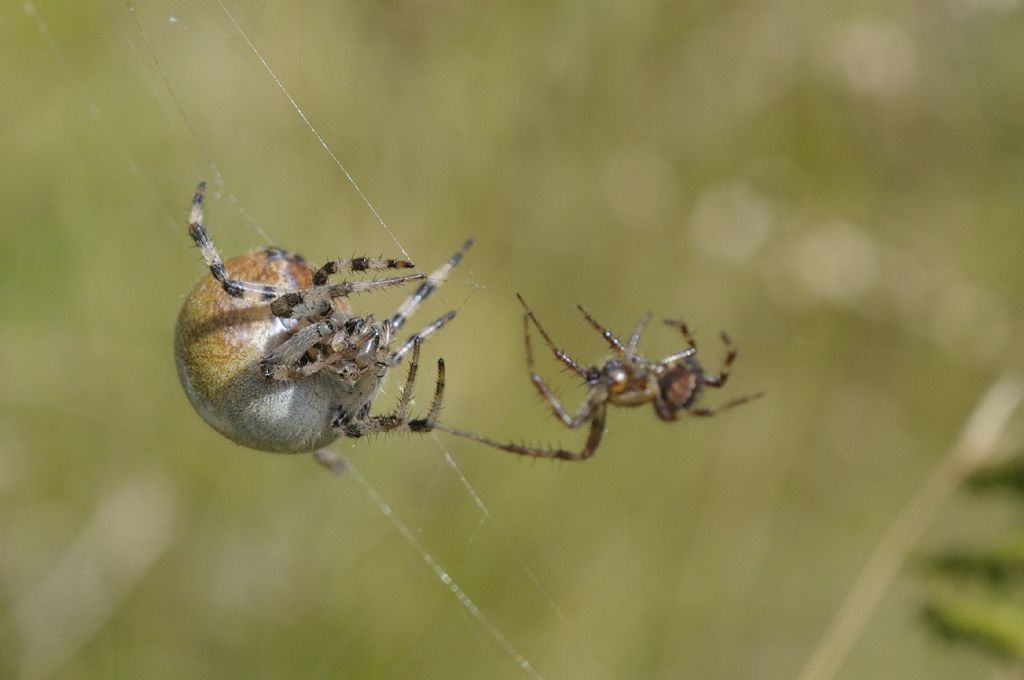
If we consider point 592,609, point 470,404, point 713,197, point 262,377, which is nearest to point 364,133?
point 470,404

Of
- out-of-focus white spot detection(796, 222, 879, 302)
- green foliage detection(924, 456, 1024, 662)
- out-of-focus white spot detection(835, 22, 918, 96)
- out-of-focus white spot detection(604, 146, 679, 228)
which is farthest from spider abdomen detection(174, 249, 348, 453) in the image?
out-of-focus white spot detection(835, 22, 918, 96)

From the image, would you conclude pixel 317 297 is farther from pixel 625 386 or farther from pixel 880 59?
pixel 880 59

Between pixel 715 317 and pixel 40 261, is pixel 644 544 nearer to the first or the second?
pixel 715 317

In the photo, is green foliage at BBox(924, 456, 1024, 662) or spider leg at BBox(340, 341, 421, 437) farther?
spider leg at BBox(340, 341, 421, 437)

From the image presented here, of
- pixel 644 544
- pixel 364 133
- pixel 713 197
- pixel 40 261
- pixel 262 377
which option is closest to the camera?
pixel 262 377

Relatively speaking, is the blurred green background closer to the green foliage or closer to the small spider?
the green foliage

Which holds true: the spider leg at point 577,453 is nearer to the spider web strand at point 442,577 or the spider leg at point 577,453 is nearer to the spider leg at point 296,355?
the spider leg at point 296,355
